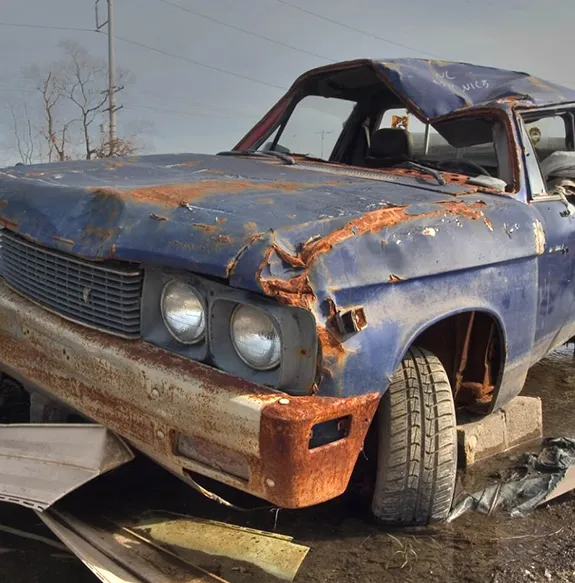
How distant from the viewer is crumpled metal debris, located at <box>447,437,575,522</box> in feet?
9.23

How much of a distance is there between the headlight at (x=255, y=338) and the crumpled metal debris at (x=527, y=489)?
47.4 inches

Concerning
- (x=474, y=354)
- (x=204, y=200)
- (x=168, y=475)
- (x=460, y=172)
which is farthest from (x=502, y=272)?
(x=168, y=475)

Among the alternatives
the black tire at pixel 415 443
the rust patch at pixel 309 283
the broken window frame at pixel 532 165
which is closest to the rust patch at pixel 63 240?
the rust patch at pixel 309 283

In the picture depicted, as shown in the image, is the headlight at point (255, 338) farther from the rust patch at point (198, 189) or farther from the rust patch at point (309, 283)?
the rust patch at point (198, 189)

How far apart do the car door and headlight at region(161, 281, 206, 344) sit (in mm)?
1610

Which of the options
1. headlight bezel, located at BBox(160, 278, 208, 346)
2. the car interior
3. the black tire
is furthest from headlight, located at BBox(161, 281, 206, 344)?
the car interior

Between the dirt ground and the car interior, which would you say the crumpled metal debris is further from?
the car interior

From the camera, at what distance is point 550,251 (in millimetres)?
3055

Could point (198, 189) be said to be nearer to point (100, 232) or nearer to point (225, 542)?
point (100, 232)

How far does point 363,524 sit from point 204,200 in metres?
1.39

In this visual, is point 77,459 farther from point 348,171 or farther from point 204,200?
point 348,171

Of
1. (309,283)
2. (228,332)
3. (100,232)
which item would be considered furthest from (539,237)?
(100,232)

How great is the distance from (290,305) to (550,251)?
1687mm

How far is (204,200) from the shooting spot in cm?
234
